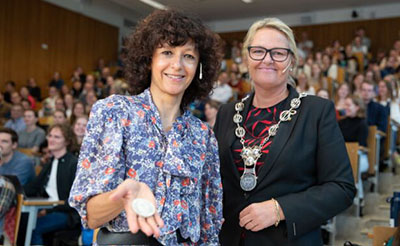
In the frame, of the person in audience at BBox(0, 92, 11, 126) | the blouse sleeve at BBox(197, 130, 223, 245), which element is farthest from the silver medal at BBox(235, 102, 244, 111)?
the person in audience at BBox(0, 92, 11, 126)

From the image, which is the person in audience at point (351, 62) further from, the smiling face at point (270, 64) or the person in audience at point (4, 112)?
the smiling face at point (270, 64)

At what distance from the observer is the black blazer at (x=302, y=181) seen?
5.05ft

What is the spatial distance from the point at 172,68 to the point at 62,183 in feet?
10.2

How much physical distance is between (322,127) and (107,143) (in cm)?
80

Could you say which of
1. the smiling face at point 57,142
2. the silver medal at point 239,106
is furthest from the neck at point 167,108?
the smiling face at point 57,142

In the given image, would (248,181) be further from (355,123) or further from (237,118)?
(355,123)

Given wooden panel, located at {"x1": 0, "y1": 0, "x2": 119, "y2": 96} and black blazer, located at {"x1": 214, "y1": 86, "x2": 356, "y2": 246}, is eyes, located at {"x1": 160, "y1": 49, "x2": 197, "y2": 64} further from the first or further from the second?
wooden panel, located at {"x1": 0, "y1": 0, "x2": 119, "y2": 96}

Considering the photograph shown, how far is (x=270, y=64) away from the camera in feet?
5.56

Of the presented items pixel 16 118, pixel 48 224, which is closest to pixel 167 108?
pixel 48 224

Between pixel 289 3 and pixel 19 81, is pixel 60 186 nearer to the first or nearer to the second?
pixel 19 81

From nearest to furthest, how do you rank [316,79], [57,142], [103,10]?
1. [57,142]
2. [316,79]
3. [103,10]

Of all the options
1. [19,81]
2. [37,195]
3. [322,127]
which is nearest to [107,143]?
[322,127]

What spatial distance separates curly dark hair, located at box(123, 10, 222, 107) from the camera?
135cm

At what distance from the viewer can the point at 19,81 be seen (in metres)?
12.2
